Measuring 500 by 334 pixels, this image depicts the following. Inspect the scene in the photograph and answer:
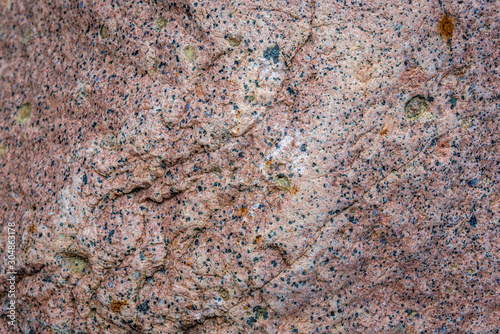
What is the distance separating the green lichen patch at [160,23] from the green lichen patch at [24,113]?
105cm

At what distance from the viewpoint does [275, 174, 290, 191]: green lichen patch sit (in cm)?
209

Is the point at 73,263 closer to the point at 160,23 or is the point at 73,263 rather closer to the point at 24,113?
the point at 24,113

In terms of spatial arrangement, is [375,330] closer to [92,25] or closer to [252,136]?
[252,136]

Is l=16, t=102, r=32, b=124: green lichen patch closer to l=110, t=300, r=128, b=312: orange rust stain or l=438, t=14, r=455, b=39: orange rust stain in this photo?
l=110, t=300, r=128, b=312: orange rust stain

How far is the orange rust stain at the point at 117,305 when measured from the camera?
2249 mm

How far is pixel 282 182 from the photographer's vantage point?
6.87 ft

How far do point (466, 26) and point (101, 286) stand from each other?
231 centimetres

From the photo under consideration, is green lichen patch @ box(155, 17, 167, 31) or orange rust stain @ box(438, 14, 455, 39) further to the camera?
green lichen patch @ box(155, 17, 167, 31)

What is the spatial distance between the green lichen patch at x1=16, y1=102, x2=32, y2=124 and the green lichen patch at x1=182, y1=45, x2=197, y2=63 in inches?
47.1

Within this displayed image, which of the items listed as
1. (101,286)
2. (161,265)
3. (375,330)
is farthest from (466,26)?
(101,286)

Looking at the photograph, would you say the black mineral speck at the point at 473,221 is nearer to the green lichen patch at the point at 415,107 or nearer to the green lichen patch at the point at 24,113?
the green lichen patch at the point at 415,107

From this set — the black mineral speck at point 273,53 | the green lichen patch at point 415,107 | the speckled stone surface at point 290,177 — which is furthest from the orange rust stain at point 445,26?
the black mineral speck at point 273,53

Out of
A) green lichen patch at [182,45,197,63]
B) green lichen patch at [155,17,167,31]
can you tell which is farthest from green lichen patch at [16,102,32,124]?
green lichen patch at [182,45,197,63]

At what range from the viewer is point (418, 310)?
223 centimetres
